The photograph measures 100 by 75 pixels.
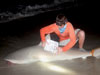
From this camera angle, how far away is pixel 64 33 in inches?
206

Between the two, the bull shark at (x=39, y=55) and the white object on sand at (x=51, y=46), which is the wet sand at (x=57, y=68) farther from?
the white object on sand at (x=51, y=46)

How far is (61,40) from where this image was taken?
18.1 ft

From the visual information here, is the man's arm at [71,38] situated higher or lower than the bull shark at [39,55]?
higher

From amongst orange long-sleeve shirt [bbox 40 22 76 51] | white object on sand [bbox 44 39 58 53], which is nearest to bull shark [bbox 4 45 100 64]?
white object on sand [bbox 44 39 58 53]

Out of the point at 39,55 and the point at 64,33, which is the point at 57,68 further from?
the point at 64,33

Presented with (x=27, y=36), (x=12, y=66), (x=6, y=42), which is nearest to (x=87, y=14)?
(x=27, y=36)

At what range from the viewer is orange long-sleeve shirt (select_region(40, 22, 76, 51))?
16.4 feet

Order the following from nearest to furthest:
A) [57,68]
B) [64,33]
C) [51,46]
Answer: [57,68] < [51,46] < [64,33]

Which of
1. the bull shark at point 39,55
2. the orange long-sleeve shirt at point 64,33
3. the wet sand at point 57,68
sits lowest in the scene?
the wet sand at point 57,68

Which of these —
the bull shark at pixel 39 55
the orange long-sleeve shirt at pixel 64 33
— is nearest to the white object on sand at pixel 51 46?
the bull shark at pixel 39 55

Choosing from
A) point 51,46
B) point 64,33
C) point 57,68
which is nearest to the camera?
point 57,68

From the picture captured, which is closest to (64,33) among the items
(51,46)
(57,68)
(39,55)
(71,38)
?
(71,38)

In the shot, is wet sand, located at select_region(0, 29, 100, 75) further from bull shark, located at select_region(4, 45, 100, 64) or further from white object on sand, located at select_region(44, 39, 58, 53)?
white object on sand, located at select_region(44, 39, 58, 53)

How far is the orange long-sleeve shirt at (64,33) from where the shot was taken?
196 inches
